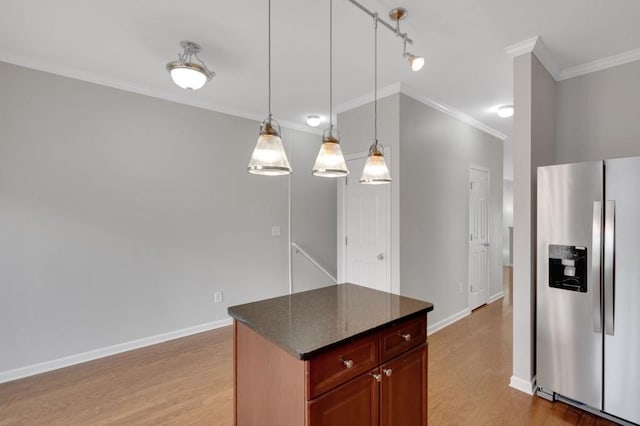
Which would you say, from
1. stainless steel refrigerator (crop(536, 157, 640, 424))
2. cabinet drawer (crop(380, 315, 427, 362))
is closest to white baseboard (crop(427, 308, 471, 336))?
stainless steel refrigerator (crop(536, 157, 640, 424))

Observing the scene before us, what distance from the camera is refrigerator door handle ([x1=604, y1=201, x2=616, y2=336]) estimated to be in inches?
78.7

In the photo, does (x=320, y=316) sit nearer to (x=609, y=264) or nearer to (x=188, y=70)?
(x=609, y=264)

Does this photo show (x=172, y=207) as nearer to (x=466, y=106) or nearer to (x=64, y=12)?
(x=64, y=12)

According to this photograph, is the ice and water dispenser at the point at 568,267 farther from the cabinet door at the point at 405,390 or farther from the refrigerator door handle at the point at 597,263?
the cabinet door at the point at 405,390

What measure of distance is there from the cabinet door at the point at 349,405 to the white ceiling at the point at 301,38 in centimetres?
221

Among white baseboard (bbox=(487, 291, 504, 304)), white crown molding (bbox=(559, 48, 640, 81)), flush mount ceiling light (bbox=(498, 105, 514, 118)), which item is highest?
white crown molding (bbox=(559, 48, 640, 81))

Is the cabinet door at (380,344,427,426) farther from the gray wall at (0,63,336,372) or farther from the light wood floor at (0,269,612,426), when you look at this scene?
the gray wall at (0,63,336,372)

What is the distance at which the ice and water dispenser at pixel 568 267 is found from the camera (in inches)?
82.9

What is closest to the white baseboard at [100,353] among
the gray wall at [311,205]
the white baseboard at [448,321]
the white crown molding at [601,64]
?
the gray wall at [311,205]

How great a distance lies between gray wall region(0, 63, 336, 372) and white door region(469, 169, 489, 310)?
293 centimetres

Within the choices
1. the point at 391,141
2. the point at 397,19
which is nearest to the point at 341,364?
the point at 397,19

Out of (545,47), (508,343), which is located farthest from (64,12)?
(508,343)

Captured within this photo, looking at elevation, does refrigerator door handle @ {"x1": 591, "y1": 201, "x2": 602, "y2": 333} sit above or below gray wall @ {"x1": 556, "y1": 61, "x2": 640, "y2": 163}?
below

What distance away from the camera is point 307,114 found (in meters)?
4.16
